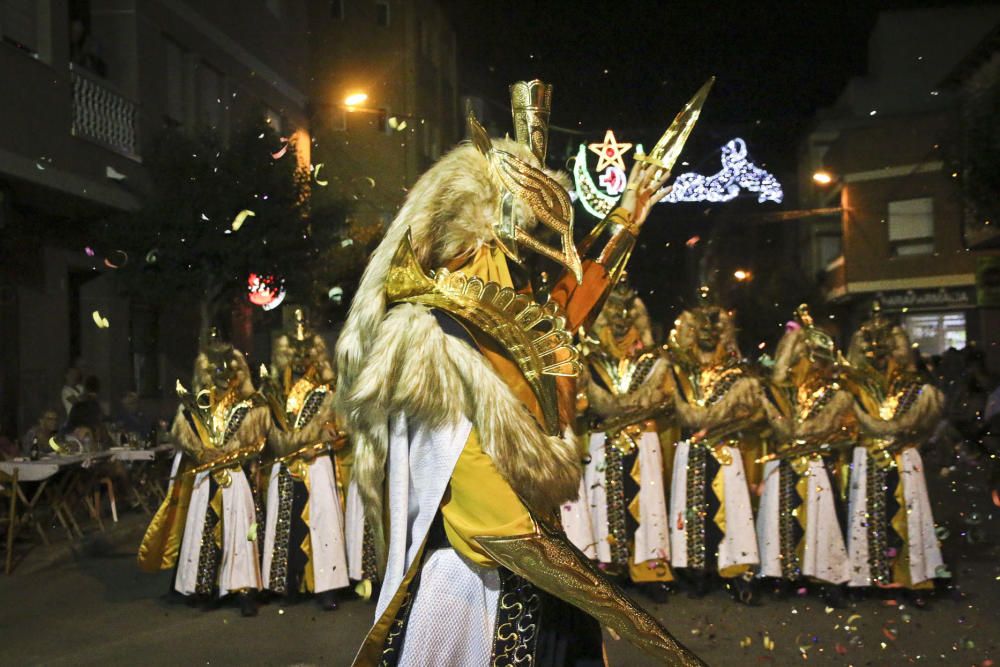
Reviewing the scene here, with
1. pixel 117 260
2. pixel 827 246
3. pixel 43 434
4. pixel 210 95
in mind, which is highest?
pixel 210 95

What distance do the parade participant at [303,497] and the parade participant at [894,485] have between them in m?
4.02

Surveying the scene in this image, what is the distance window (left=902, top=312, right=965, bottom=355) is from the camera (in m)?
30.4

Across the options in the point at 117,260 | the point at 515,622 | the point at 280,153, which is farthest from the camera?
the point at 280,153

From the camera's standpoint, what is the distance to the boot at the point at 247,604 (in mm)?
8742

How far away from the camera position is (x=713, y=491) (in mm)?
9219

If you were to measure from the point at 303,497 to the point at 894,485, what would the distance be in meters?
4.59

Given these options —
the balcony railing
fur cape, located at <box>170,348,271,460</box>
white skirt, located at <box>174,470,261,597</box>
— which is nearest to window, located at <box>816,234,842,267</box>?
the balcony railing

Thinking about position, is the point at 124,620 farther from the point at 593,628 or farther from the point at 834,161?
the point at 834,161

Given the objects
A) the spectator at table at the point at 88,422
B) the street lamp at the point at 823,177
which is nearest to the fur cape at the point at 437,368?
the spectator at table at the point at 88,422

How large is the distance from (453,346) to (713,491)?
6350 mm

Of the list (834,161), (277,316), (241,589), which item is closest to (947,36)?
(834,161)

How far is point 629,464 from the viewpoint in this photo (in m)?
9.41

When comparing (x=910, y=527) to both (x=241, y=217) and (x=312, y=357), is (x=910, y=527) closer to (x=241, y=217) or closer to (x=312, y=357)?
(x=312, y=357)

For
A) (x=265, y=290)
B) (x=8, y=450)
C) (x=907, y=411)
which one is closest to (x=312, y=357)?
(x=907, y=411)
